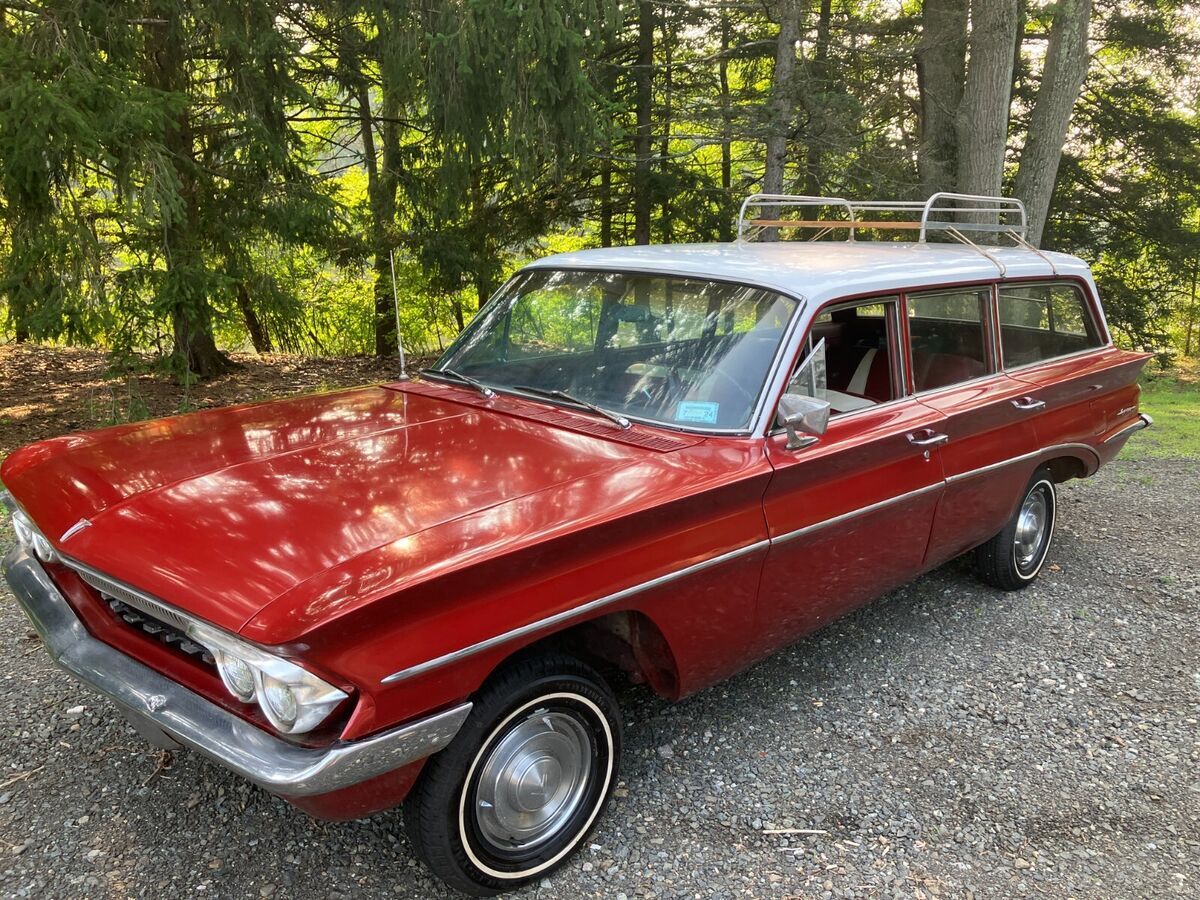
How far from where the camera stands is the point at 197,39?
8281 mm

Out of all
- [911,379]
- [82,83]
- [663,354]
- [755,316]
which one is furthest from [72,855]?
[82,83]

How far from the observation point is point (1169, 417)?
10305 mm

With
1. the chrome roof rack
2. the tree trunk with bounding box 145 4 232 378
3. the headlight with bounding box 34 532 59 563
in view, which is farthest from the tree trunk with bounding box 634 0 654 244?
the headlight with bounding box 34 532 59 563

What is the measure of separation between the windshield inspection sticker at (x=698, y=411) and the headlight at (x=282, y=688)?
5.20 ft

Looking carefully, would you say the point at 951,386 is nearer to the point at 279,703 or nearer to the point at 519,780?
the point at 519,780

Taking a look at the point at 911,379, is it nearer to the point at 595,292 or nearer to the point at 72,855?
the point at 595,292

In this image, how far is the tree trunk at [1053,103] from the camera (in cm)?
998

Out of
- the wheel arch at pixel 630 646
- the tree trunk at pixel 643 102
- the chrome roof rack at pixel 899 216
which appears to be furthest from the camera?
the tree trunk at pixel 643 102

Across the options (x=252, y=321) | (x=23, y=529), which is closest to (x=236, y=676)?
(x=23, y=529)

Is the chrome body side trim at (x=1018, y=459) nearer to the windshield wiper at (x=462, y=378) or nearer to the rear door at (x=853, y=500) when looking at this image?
the rear door at (x=853, y=500)

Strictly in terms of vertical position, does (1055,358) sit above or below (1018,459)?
above

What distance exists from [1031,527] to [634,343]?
2787 mm

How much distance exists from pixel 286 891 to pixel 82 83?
20.2 feet

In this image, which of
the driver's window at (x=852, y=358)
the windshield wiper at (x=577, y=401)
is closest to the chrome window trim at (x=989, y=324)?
the driver's window at (x=852, y=358)
